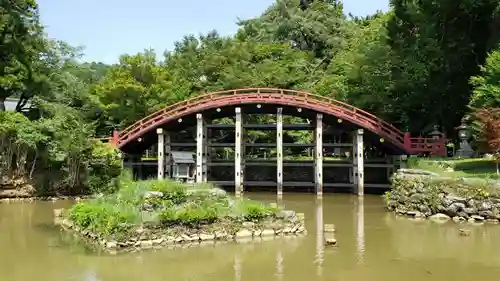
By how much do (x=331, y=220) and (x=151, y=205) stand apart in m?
9.04

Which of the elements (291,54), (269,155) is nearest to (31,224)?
(269,155)

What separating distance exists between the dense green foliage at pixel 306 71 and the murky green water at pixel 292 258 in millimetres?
10228

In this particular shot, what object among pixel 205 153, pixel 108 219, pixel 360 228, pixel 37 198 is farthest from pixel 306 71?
pixel 108 219

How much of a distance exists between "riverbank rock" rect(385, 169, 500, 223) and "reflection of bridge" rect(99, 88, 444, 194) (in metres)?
8.20

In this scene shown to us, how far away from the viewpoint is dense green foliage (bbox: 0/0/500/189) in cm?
3266

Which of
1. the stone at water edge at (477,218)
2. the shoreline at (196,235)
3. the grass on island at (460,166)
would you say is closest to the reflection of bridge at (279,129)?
the grass on island at (460,166)

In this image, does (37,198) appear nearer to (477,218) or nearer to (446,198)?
(446,198)

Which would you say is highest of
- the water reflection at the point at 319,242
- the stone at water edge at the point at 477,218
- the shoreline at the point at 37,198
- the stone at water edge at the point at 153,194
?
the stone at water edge at the point at 153,194

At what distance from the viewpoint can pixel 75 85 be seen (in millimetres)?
38844

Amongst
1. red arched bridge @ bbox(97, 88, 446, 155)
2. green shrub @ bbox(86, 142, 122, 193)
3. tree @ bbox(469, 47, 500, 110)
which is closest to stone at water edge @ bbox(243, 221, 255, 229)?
tree @ bbox(469, 47, 500, 110)

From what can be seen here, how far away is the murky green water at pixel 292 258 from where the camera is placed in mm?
14242

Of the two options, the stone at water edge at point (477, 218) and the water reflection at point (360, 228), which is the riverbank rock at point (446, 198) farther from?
the water reflection at point (360, 228)

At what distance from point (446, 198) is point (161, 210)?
40.9 ft

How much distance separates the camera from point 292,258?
16.1 m
